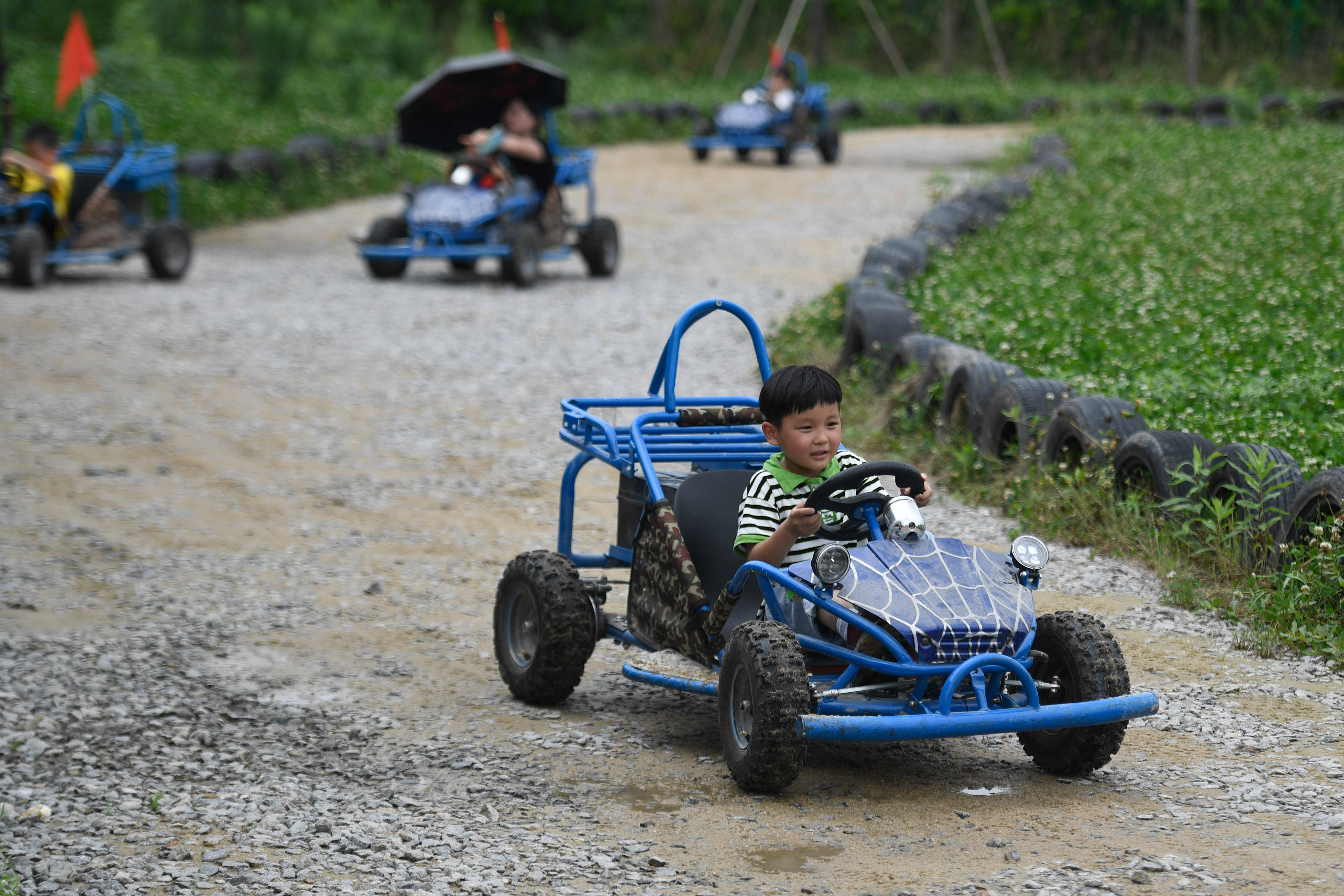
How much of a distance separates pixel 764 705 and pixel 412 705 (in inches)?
63.7

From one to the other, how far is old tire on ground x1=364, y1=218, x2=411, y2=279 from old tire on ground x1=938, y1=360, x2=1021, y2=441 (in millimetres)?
7066

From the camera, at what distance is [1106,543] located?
6324mm

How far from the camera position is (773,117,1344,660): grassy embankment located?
5801mm

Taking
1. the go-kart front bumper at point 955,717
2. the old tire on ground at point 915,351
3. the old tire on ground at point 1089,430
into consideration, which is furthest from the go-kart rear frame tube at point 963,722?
the old tire on ground at point 915,351

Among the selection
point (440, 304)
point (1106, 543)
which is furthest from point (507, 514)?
point (440, 304)

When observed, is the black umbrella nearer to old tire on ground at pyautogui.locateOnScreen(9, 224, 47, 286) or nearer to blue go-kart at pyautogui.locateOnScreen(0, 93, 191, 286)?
blue go-kart at pyautogui.locateOnScreen(0, 93, 191, 286)

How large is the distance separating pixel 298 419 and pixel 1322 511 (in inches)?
232

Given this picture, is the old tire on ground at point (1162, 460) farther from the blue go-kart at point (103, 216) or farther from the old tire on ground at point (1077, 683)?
the blue go-kart at point (103, 216)

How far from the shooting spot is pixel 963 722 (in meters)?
3.72

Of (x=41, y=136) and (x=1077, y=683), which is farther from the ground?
(x=41, y=136)

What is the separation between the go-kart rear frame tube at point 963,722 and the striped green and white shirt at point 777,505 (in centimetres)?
65

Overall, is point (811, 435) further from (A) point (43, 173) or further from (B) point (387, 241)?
(A) point (43, 173)

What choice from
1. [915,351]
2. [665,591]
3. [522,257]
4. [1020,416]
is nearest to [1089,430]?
[1020,416]

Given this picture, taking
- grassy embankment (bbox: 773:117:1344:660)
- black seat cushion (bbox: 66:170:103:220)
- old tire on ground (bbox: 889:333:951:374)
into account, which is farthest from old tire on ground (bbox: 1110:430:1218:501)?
black seat cushion (bbox: 66:170:103:220)
